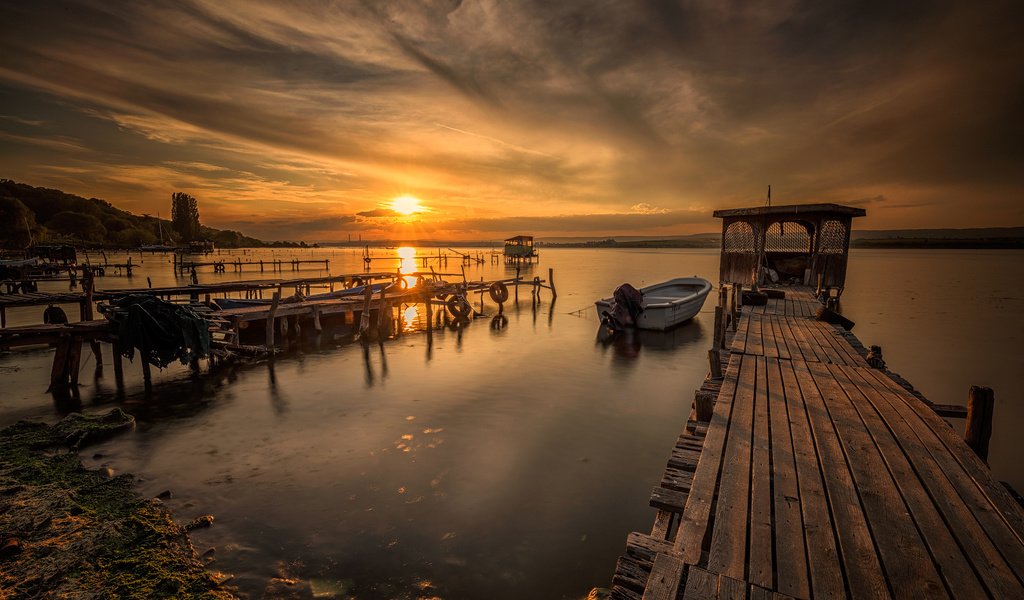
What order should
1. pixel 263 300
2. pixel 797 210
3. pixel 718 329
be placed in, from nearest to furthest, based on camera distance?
1. pixel 718 329
2. pixel 263 300
3. pixel 797 210

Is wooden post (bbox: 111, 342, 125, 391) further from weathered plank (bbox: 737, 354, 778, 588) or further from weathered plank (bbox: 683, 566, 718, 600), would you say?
weathered plank (bbox: 737, 354, 778, 588)

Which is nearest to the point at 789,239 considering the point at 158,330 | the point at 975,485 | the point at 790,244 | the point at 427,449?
the point at 790,244

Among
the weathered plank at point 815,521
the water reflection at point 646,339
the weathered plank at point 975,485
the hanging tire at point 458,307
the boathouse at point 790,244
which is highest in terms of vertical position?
the boathouse at point 790,244

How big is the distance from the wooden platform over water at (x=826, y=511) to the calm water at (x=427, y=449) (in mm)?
2290

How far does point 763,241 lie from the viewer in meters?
23.0

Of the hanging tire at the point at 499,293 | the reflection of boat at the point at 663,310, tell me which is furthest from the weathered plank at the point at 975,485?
the hanging tire at the point at 499,293

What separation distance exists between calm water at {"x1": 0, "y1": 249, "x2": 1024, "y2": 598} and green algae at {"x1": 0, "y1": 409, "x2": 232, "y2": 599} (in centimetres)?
44

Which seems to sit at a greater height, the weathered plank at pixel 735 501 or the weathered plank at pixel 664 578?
the weathered plank at pixel 735 501

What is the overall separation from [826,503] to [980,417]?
3.48 m

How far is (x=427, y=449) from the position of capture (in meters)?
8.39

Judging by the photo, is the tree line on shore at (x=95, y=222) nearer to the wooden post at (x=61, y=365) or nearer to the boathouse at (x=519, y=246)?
the boathouse at (x=519, y=246)

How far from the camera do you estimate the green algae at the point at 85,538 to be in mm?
4375

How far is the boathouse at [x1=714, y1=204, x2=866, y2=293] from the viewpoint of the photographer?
71.1 feet

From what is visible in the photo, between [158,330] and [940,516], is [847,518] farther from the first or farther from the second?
[158,330]
